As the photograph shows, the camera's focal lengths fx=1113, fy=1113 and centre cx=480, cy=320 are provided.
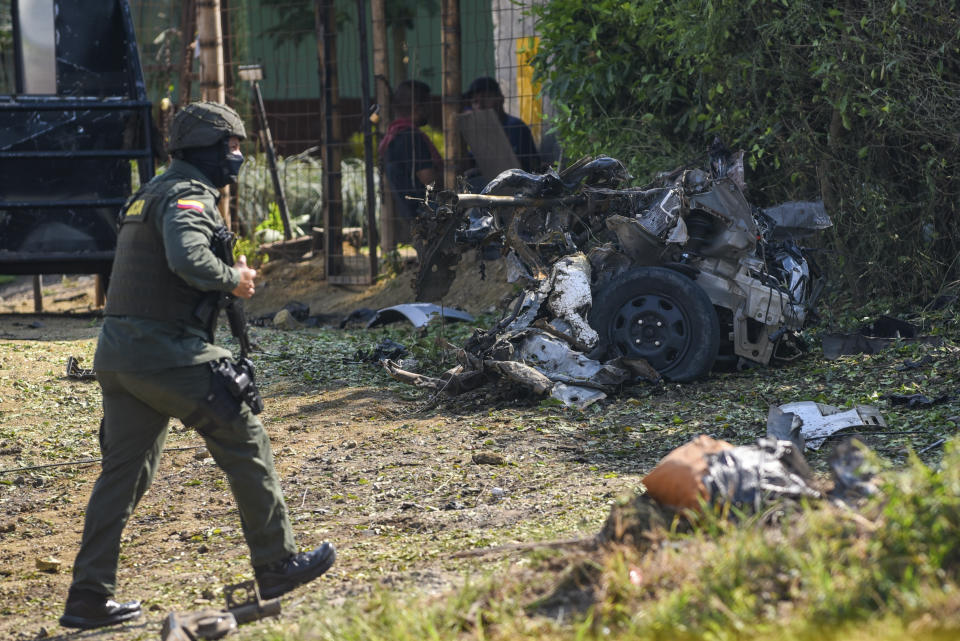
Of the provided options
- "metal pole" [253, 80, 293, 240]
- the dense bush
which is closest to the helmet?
the dense bush

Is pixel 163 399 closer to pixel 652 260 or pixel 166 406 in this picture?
pixel 166 406

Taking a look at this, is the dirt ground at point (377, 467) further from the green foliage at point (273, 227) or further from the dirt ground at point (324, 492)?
the green foliage at point (273, 227)

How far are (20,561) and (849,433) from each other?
169 inches

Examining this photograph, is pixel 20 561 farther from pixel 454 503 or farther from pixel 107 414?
pixel 454 503

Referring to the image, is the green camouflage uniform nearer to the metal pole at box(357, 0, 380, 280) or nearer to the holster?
the holster

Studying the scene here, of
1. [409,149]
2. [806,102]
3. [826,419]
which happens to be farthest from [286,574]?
[409,149]

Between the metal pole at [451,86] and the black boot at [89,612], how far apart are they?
893 centimetres

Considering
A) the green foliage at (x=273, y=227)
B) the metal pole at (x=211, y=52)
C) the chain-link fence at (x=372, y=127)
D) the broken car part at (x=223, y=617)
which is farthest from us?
the green foliage at (x=273, y=227)

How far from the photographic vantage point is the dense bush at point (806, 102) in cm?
852

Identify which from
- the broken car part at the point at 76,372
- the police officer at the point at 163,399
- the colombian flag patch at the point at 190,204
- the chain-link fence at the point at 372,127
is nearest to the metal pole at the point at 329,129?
the chain-link fence at the point at 372,127

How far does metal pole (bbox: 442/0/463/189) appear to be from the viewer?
12.6m

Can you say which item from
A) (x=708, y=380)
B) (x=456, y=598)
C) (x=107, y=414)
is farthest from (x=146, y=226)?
(x=708, y=380)

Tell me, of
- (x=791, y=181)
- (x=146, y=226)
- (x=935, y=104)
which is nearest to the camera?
(x=146, y=226)

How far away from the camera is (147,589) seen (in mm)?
4629
